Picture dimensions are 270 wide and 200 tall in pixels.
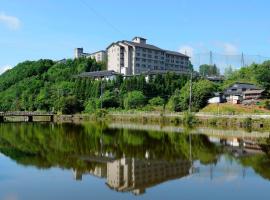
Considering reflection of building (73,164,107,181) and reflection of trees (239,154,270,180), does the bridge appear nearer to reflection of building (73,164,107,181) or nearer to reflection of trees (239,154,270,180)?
reflection of building (73,164,107,181)

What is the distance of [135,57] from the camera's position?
83.8 meters

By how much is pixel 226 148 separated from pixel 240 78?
54371mm

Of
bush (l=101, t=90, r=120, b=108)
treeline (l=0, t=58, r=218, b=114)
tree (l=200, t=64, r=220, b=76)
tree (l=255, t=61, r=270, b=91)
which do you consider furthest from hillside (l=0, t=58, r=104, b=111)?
tree (l=255, t=61, r=270, b=91)

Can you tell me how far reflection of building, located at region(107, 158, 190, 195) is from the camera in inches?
518

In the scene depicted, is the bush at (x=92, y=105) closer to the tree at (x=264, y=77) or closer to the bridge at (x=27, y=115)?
the bridge at (x=27, y=115)

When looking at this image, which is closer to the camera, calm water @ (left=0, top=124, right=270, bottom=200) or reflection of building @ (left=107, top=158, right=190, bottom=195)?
calm water @ (left=0, top=124, right=270, bottom=200)

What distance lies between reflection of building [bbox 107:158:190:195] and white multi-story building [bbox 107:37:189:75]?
2583 inches

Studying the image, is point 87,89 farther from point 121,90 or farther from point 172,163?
point 172,163

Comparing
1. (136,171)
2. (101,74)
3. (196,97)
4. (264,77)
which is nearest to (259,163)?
(136,171)

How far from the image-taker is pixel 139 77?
234 ft

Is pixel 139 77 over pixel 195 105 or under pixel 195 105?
over

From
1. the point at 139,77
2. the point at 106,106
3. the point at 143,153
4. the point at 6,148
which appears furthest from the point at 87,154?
the point at 139,77

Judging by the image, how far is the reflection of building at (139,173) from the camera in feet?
43.1

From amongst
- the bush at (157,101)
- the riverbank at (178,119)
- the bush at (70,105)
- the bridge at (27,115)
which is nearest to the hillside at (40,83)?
the bush at (70,105)
